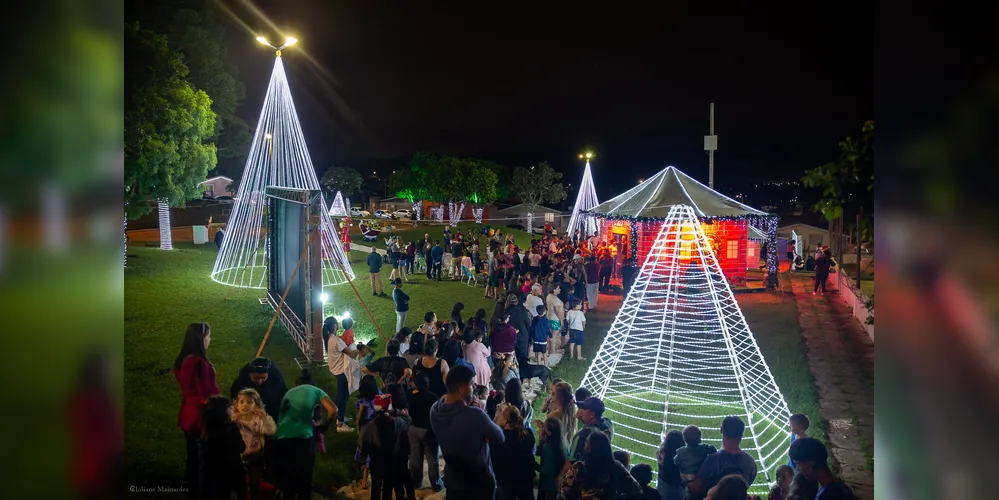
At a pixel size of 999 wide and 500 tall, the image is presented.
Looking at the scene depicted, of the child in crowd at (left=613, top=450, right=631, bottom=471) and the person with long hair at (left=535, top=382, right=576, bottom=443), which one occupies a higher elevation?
the person with long hair at (left=535, top=382, right=576, bottom=443)

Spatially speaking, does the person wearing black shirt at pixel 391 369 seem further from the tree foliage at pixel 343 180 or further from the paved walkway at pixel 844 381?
the tree foliage at pixel 343 180

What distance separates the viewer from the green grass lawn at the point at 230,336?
22.8 feet

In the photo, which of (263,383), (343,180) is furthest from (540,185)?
(263,383)

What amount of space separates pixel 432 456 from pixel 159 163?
16126 millimetres

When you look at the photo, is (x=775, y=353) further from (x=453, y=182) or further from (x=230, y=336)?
(x=453, y=182)

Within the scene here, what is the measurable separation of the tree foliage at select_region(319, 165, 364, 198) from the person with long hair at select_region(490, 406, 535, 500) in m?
76.2

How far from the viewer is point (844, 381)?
411 inches

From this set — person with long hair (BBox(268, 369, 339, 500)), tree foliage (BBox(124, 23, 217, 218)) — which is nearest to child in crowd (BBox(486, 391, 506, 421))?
person with long hair (BBox(268, 369, 339, 500))

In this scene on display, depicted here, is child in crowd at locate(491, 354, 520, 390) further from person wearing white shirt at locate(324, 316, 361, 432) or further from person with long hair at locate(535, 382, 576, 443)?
person wearing white shirt at locate(324, 316, 361, 432)

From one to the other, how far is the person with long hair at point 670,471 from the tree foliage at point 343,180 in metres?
76.5

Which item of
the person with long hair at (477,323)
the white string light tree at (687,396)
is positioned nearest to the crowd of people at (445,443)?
the person with long hair at (477,323)

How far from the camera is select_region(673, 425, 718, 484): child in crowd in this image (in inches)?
174
